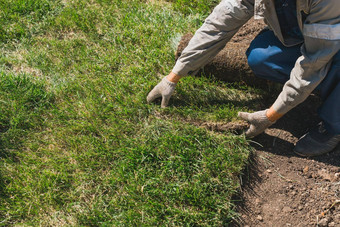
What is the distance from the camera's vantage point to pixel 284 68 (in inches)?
102

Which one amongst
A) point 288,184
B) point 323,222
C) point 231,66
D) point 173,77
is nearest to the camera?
point 323,222

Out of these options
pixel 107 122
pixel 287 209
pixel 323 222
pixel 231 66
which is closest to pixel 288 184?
pixel 287 209

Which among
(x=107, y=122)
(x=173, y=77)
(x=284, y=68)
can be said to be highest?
(x=284, y=68)

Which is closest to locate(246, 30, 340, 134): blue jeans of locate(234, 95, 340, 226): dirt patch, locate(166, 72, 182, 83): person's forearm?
locate(234, 95, 340, 226): dirt patch

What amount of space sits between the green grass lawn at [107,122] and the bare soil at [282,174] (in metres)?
0.10

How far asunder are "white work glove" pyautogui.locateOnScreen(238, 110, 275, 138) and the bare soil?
69 mm

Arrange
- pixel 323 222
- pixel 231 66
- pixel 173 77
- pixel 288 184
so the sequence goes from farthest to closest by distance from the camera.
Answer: pixel 231 66, pixel 173 77, pixel 288 184, pixel 323 222

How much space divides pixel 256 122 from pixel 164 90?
72 cm

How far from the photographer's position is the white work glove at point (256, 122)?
252cm

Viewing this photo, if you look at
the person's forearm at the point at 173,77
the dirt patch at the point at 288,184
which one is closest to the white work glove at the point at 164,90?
the person's forearm at the point at 173,77

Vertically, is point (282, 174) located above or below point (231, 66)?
below

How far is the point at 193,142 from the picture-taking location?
104 inches

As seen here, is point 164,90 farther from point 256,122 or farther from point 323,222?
point 323,222

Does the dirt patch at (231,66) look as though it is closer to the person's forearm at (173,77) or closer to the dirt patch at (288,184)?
the person's forearm at (173,77)
